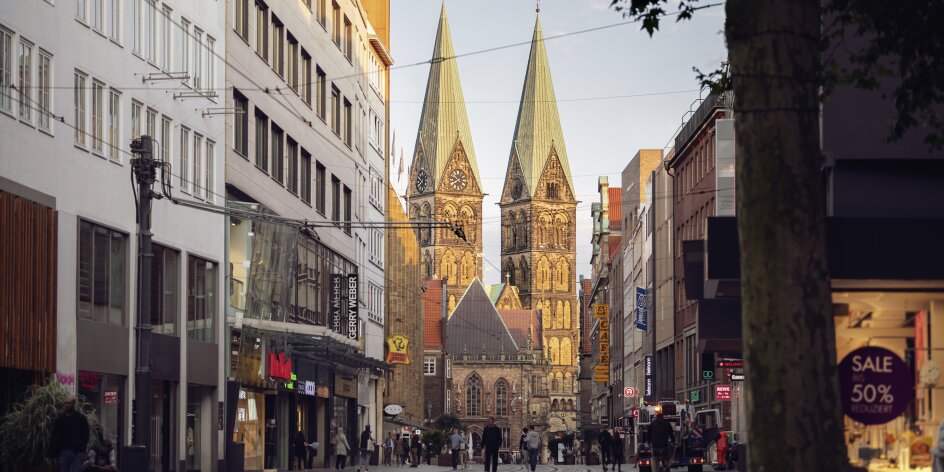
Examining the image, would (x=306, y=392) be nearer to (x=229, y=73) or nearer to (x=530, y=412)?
(x=229, y=73)

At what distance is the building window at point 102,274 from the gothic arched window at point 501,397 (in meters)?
139

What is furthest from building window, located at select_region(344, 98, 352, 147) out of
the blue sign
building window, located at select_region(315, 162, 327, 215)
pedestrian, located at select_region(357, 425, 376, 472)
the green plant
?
the green plant

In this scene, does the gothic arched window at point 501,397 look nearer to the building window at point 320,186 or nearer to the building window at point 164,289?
the building window at point 320,186

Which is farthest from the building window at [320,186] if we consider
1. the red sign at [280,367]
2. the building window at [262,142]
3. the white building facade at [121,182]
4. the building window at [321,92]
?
the white building facade at [121,182]

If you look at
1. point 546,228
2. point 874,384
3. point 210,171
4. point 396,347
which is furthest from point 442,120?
point 874,384

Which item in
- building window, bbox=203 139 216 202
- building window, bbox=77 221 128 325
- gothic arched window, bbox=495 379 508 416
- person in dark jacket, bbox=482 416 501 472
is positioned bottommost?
gothic arched window, bbox=495 379 508 416

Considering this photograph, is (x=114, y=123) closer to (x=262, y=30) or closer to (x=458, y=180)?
(x=262, y=30)

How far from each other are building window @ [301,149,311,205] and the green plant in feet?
87.1

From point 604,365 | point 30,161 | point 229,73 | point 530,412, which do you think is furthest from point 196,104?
point 530,412

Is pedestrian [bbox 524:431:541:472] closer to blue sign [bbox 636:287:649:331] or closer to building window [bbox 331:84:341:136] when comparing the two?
building window [bbox 331:84:341:136]

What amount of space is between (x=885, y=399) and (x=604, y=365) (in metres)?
93.0

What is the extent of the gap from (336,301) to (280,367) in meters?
9.71

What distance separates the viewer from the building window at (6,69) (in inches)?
1052

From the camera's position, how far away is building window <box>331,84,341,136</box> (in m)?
55.8
